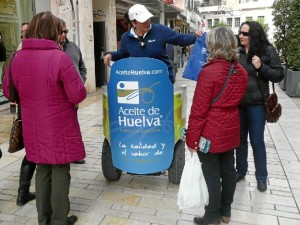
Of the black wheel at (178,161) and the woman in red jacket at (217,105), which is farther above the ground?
the woman in red jacket at (217,105)

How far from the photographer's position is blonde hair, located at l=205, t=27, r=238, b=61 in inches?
103

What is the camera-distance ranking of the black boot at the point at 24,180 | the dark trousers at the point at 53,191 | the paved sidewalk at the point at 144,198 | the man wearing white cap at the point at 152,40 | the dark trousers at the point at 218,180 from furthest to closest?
the man wearing white cap at the point at 152,40
the black boot at the point at 24,180
the paved sidewalk at the point at 144,198
the dark trousers at the point at 218,180
the dark trousers at the point at 53,191

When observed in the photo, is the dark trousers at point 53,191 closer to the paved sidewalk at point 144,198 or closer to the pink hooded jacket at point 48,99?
the pink hooded jacket at point 48,99

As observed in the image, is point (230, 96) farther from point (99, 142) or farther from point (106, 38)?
point (106, 38)

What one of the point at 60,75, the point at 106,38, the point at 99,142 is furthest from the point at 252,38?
the point at 106,38

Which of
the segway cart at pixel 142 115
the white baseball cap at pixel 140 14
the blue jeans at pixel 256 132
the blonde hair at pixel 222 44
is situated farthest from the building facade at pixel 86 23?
the blonde hair at pixel 222 44

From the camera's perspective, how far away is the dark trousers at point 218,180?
2.79 m

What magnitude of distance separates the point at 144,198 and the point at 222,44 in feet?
5.63

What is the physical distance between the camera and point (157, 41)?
3424 millimetres

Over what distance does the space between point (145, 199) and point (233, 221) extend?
0.88 metres

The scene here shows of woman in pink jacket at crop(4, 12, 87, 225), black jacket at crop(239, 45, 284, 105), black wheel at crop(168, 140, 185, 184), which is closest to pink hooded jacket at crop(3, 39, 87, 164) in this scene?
woman in pink jacket at crop(4, 12, 87, 225)

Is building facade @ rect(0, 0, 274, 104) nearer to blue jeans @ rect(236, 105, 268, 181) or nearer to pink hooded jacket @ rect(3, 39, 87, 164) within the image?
blue jeans @ rect(236, 105, 268, 181)

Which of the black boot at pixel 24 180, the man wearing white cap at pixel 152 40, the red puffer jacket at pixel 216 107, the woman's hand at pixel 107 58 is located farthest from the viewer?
the woman's hand at pixel 107 58

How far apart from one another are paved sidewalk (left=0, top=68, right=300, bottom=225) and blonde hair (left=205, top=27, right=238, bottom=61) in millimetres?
1437
